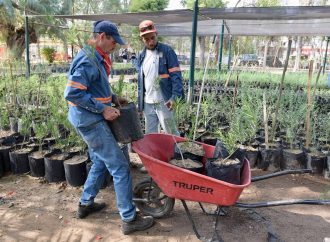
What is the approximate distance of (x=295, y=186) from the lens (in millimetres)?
3412

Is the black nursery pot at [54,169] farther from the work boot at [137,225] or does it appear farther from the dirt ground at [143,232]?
the work boot at [137,225]

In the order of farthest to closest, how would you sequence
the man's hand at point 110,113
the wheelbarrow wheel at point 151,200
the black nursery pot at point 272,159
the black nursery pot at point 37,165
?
the black nursery pot at point 272,159 < the black nursery pot at point 37,165 < the wheelbarrow wheel at point 151,200 < the man's hand at point 110,113

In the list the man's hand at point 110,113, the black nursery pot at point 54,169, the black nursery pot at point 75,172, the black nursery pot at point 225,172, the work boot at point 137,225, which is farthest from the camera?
the black nursery pot at point 54,169

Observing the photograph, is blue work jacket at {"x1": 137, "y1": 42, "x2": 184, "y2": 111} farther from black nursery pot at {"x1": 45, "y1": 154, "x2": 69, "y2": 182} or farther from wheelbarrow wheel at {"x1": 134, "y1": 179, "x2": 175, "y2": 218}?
black nursery pot at {"x1": 45, "y1": 154, "x2": 69, "y2": 182}

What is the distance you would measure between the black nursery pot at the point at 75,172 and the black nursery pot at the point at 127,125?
45.0 inches

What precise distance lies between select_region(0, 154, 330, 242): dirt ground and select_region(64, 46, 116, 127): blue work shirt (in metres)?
0.90

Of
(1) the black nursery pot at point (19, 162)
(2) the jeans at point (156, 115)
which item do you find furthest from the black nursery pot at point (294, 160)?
(1) the black nursery pot at point (19, 162)

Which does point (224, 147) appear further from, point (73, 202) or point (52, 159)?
point (52, 159)

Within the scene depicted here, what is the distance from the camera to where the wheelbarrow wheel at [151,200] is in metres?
2.57

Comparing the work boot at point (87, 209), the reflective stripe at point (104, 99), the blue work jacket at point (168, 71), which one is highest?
the blue work jacket at point (168, 71)

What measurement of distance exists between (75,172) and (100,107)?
135cm

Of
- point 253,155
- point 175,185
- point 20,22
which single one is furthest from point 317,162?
point 20,22

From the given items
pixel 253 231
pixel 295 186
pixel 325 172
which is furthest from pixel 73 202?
pixel 325 172

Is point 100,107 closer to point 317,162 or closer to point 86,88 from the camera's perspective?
point 86,88
